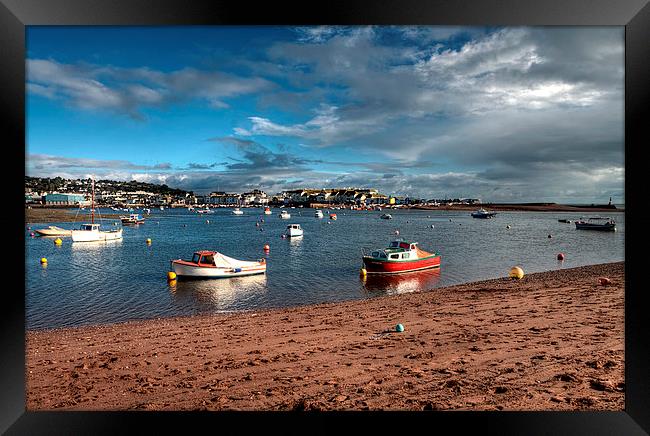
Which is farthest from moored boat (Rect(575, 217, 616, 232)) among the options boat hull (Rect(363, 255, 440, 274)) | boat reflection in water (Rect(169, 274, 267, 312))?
boat reflection in water (Rect(169, 274, 267, 312))

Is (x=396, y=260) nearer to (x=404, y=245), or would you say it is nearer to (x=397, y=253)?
(x=397, y=253)

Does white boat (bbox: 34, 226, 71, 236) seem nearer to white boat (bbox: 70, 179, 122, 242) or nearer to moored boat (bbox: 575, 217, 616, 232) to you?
white boat (bbox: 70, 179, 122, 242)

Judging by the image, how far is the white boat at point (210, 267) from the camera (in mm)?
13117

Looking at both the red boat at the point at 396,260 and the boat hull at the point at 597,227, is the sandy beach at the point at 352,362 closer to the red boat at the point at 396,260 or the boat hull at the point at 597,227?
the red boat at the point at 396,260

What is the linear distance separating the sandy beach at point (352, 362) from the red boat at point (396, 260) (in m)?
6.49

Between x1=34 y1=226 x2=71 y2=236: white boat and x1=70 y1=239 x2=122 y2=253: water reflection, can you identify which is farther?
x1=34 y1=226 x2=71 y2=236: white boat

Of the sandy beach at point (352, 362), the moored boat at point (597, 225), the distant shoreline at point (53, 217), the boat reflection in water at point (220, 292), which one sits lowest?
the boat reflection in water at point (220, 292)

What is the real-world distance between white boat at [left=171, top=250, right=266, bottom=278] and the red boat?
439cm

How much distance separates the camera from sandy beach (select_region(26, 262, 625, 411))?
10.4ft

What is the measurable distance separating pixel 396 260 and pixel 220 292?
20.3ft

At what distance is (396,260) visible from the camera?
45.8ft

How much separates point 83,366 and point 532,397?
4597mm
